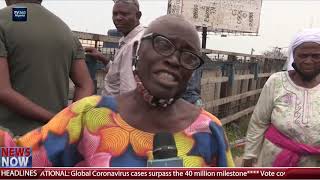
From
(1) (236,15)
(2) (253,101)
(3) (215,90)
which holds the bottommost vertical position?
(2) (253,101)

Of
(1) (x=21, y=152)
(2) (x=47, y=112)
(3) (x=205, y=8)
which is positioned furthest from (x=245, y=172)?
(3) (x=205, y=8)

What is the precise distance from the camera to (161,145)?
1.46 metres

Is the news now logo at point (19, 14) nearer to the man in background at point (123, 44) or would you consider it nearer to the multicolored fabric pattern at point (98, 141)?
the man in background at point (123, 44)

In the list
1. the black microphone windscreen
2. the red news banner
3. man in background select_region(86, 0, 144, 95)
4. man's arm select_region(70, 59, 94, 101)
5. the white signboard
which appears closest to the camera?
the red news banner

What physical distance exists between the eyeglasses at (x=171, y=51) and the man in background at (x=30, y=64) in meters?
0.96

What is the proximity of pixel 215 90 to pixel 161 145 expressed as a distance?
659cm

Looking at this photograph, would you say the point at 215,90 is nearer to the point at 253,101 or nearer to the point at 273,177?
the point at 253,101

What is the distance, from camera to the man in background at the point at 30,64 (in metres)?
2.28

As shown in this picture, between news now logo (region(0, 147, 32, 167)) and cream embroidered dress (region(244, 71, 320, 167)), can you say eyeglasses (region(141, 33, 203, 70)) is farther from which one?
cream embroidered dress (region(244, 71, 320, 167))

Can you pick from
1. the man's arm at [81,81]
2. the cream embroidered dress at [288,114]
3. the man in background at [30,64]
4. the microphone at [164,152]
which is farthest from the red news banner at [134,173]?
the cream embroidered dress at [288,114]

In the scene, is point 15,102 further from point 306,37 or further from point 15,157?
point 306,37

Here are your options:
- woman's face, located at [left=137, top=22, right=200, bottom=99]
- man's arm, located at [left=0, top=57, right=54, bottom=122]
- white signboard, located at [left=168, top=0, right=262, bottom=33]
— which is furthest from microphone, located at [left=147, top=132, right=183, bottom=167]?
white signboard, located at [left=168, top=0, right=262, bottom=33]

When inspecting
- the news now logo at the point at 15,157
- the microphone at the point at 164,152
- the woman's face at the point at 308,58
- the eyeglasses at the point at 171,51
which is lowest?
the news now logo at the point at 15,157

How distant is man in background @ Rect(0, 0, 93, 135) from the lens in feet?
7.48
